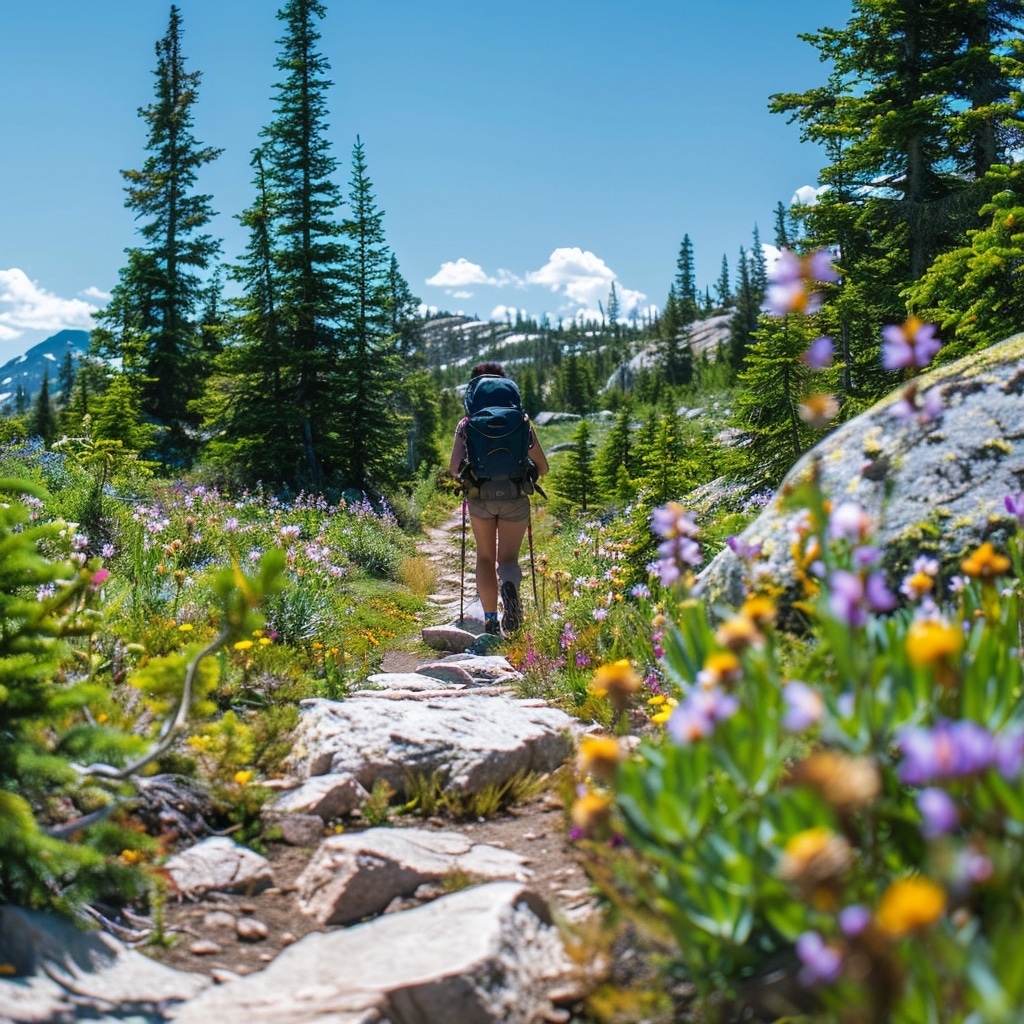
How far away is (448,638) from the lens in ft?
27.4

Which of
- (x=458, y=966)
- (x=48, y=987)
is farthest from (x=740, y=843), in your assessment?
(x=48, y=987)

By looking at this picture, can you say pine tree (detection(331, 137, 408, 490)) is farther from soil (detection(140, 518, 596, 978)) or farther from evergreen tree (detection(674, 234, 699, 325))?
evergreen tree (detection(674, 234, 699, 325))

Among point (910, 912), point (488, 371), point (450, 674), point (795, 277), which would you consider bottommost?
point (450, 674)

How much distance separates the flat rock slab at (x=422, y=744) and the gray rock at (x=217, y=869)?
0.68 m

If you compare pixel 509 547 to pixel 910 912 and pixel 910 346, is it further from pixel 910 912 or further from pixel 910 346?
pixel 910 912

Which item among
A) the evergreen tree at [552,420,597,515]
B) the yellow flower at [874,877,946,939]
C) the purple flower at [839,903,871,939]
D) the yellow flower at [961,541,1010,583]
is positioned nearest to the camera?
the yellow flower at [874,877,946,939]

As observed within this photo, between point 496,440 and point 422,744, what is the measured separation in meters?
3.94

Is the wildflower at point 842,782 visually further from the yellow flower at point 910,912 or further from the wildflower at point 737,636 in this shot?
the wildflower at point 737,636

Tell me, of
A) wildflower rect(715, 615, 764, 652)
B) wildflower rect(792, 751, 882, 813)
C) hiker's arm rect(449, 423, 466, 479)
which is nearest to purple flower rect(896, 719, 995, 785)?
wildflower rect(792, 751, 882, 813)

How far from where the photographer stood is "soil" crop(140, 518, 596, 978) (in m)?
2.49

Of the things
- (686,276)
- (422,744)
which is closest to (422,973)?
(422,744)

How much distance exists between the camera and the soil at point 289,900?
2.49 metres

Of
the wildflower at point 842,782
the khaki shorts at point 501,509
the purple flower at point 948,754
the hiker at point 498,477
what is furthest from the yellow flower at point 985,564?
the khaki shorts at point 501,509

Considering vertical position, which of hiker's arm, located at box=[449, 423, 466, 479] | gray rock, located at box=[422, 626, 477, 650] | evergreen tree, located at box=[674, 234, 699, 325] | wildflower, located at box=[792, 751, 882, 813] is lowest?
gray rock, located at box=[422, 626, 477, 650]
